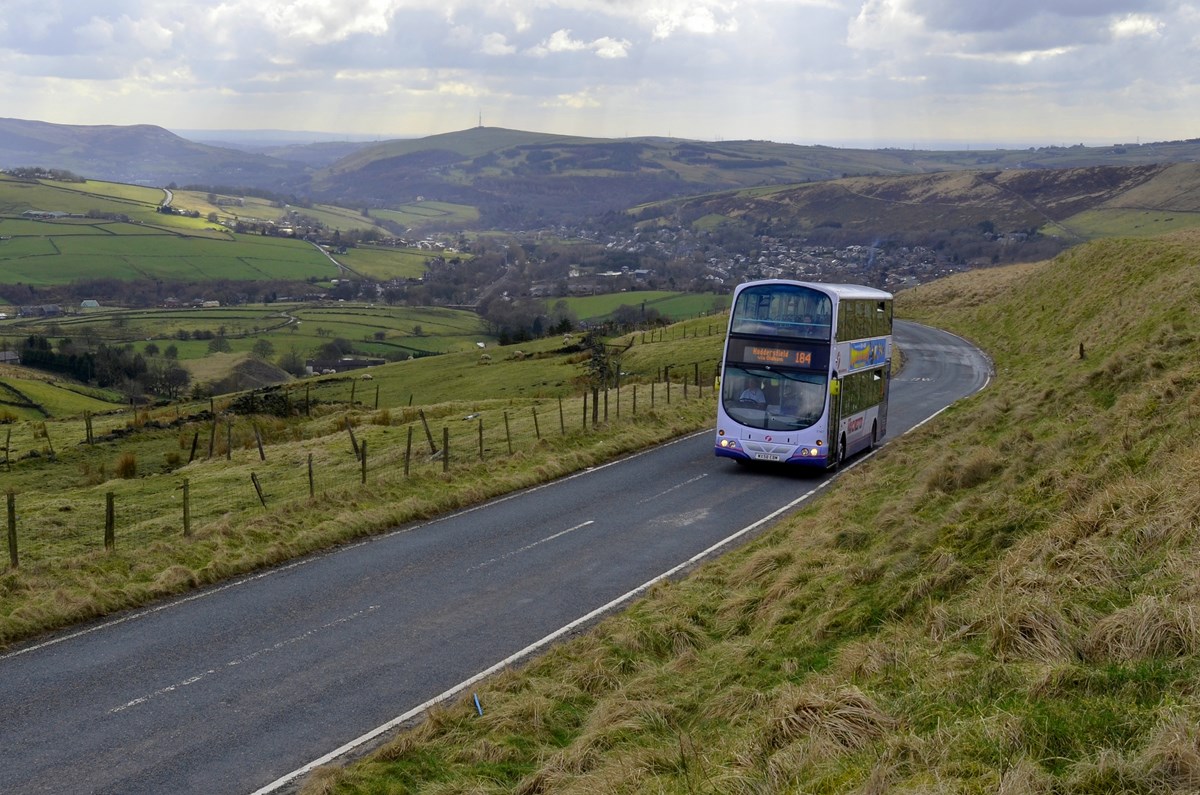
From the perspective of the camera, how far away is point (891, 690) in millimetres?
8258

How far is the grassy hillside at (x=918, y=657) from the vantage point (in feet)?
21.6

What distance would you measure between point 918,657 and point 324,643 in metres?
8.37

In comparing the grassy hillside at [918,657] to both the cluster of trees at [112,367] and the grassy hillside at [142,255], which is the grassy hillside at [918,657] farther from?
the grassy hillside at [142,255]

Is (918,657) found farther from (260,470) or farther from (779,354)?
(260,470)

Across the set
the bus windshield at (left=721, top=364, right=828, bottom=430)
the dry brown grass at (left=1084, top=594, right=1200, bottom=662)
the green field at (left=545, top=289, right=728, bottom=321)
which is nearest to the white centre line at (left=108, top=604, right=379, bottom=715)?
the dry brown grass at (left=1084, top=594, right=1200, bottom=662)

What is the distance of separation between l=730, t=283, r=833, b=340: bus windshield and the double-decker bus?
2 cm

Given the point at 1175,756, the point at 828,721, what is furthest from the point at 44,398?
the point at 1175,756

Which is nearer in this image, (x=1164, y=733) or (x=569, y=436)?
(x=1164, y=733)

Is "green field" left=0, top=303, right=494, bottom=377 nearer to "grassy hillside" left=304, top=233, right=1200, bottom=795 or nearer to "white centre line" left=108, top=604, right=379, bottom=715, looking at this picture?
"white centre line" left=108, top=604, right=379, bottom=715

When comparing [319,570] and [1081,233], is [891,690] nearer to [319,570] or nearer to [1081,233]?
[319,570]

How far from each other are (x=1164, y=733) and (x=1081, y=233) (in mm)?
159682

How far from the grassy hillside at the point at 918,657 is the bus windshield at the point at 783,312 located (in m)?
6.42

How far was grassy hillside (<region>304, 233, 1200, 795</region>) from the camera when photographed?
21.6 ft

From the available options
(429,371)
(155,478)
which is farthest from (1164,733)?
(429,371)
